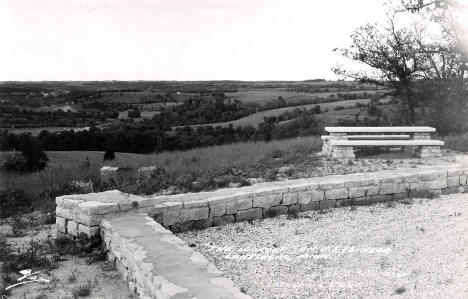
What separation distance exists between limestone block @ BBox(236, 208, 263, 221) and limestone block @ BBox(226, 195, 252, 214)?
0.21ft

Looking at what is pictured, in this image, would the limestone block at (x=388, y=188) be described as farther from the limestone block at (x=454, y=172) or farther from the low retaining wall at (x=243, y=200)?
the limestone block at (x=454, y=172)

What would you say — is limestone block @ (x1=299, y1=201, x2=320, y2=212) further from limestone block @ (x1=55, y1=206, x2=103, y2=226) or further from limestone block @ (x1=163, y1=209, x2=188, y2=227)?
limestone block @ (x1=55, y1=206, x2=103, y2=226)

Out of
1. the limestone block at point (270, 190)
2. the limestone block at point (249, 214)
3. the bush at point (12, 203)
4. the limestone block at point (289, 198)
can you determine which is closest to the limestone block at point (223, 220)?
the limestone block at point (249, 214)

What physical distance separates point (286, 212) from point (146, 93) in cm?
2622

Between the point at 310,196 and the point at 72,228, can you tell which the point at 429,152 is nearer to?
the point at 310,196

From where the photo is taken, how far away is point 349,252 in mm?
6164

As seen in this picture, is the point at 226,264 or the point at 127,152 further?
the point at 127,152

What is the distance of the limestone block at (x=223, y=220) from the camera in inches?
297

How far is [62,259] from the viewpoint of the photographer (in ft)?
19.9

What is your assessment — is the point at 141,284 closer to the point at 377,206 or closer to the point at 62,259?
the point at 62,259

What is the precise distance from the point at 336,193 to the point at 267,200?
1380mm

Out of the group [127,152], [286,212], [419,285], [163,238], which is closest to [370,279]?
[419,285]

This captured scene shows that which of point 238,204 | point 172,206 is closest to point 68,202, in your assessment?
point 172,206

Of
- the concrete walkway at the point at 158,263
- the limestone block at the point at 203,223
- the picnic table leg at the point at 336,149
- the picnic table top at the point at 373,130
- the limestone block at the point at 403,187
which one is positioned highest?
the picnic table top at the point at 373,130
